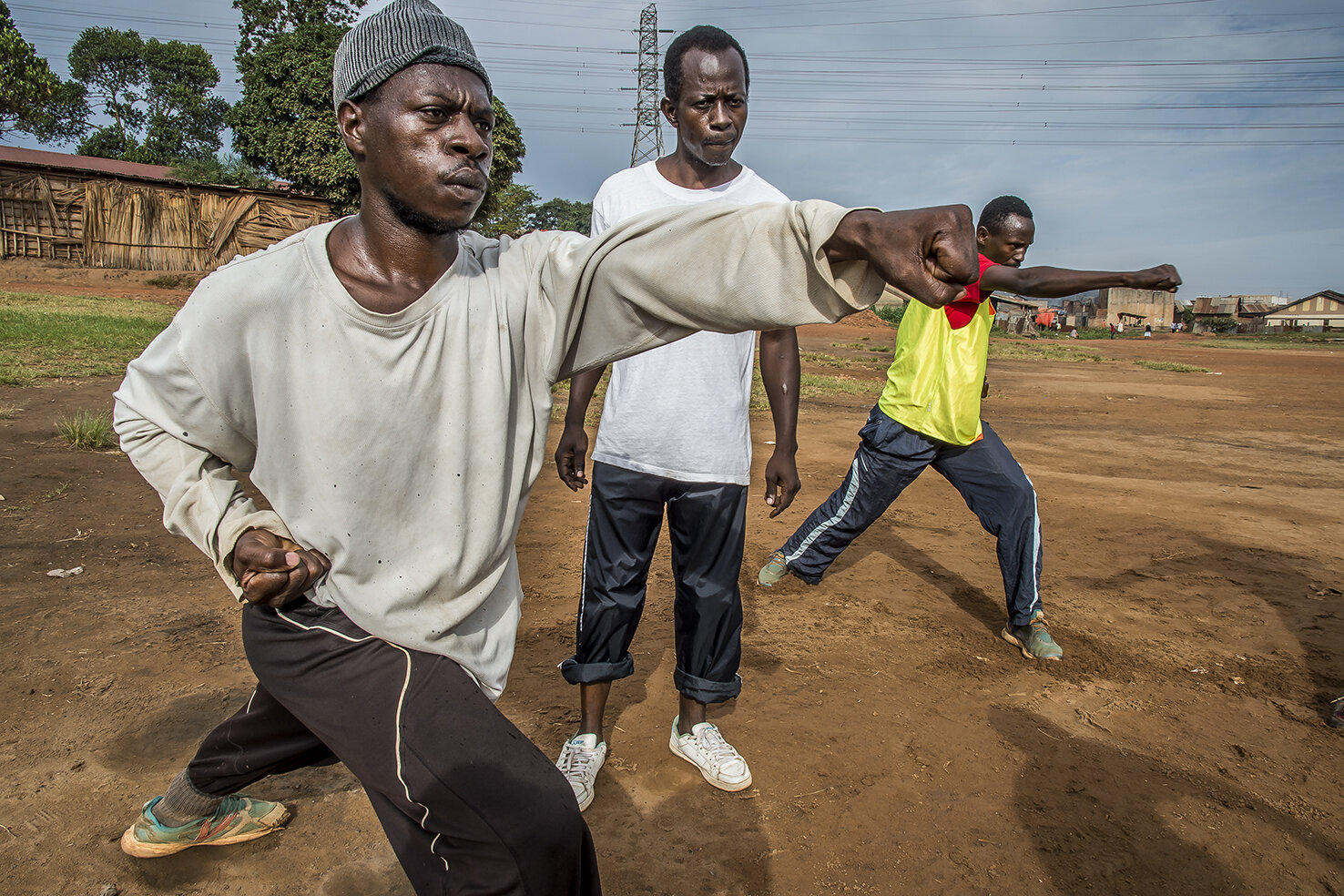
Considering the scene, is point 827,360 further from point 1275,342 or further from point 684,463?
point 1275,342

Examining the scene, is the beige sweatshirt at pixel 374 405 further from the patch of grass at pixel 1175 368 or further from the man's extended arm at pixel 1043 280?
the patch of grass at pixel 1175 368

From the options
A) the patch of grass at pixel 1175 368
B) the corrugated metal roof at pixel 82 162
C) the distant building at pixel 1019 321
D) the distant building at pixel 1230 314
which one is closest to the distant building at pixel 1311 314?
the distant building at pixel 1230 314

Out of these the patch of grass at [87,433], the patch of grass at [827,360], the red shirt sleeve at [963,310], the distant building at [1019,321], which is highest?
the distant building at [1019,321]

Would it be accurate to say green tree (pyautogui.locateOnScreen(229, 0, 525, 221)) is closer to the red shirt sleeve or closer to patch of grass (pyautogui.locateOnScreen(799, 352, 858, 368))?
patch of grass (pyautogui.locateOnScreen(799, 352, 858, 368))

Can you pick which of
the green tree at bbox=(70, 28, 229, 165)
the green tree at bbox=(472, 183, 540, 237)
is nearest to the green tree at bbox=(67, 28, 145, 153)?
the green tree at bbox=(70, 28, 229, 165)

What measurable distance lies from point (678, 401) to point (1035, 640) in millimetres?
2248

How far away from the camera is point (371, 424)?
5.27 feet

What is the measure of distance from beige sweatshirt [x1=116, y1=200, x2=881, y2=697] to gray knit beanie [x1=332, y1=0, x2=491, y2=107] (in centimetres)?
33

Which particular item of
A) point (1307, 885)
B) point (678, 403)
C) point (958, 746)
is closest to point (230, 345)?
point (678, 403)

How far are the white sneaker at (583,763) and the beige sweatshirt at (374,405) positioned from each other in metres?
1.11

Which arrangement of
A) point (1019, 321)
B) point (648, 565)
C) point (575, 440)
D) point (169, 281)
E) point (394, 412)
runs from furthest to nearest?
1. point (1019, 321)
2. point (169, 281)
3. point (575, 440)
4. point (648, 565)
5. point (394, 412)

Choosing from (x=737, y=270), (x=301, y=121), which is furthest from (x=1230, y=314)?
(x=737, y=270)

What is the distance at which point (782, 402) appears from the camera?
2.93 metres

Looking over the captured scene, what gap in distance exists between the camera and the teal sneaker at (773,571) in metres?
4.61
